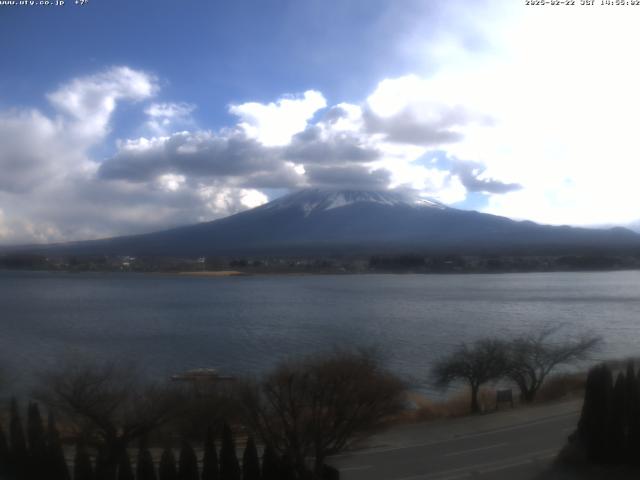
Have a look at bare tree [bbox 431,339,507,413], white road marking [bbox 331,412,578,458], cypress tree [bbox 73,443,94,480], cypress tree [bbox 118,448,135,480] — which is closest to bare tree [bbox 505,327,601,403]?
bare tree [bbox 431,339,507,413]

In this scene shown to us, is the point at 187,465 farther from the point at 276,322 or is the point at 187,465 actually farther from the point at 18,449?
the point at 276,322

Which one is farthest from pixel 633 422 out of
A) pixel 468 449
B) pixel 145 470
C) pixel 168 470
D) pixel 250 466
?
pixel 145 470

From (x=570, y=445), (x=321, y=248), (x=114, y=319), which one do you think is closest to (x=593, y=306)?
(x=114, y=319)

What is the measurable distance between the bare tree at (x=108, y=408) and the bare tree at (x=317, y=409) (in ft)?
2.37

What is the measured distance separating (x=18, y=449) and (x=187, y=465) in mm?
1148

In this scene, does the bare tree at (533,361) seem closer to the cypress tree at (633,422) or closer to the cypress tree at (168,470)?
the cypress tree at (633,422)

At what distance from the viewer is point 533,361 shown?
9.59 metres

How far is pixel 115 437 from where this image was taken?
4594 millimetres

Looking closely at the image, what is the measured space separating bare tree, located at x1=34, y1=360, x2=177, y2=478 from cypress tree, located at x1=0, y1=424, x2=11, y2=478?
51 cm

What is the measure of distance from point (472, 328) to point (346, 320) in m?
3.93

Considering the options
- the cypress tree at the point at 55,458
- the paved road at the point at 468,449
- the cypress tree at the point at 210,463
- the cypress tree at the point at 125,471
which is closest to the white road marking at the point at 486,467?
the paved road at the point at 468,449

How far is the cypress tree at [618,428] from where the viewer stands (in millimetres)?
4977

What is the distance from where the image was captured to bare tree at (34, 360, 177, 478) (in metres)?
4.59

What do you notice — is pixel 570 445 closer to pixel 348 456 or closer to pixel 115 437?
pixel 348 456
